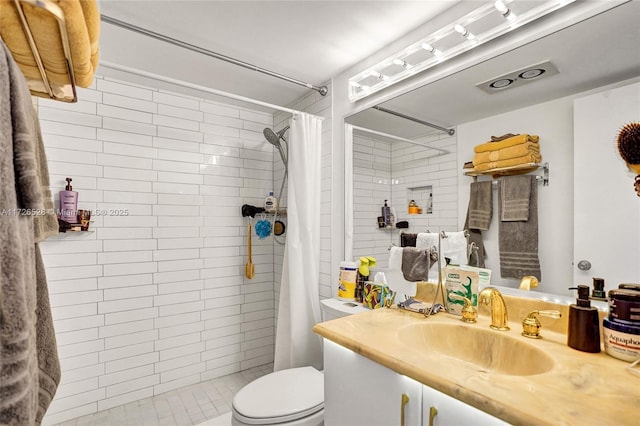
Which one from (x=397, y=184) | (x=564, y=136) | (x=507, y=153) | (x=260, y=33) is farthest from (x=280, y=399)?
(x=260, y=33)

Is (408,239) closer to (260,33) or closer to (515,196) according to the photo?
(515,196)

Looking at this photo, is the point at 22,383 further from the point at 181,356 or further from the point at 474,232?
the point at 181,356

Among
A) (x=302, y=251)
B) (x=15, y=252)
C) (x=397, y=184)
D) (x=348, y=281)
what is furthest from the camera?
(x=302, y=251)

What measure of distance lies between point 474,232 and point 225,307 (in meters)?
1.97

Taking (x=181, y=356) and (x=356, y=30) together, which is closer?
(x=356, y=30)

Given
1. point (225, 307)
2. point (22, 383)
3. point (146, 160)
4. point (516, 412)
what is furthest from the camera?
point (225, 307)

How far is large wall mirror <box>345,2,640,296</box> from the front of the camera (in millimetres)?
942

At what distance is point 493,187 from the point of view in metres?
1.25

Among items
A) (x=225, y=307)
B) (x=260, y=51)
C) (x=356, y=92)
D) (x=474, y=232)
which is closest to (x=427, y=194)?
(x=474, y=232)

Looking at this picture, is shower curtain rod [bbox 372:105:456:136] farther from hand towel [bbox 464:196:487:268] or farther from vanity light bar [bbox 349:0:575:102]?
hand towel [bbox 464:196:487:268]

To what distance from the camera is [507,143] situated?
1199 millimetres

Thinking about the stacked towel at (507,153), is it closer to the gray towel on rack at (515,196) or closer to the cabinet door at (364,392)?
the gray towel on rack at (515,196)

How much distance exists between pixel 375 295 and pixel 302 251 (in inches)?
23.9

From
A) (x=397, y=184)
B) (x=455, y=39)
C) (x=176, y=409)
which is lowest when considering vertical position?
(x=176, y=409)
